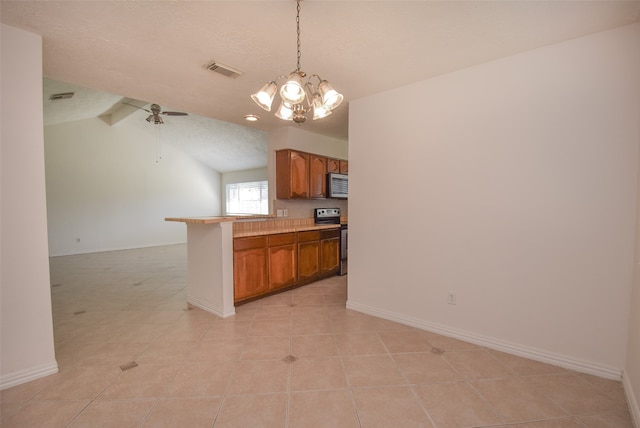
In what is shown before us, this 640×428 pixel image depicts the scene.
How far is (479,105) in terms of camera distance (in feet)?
8.11

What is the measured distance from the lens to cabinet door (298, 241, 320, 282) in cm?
419

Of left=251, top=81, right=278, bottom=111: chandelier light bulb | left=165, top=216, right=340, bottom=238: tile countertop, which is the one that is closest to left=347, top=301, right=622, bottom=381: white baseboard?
left=165, top=216, right=340, bottom=238: tile countertop

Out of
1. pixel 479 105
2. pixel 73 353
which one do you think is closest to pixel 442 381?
pixel 479 105

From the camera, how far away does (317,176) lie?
5016 millimetres

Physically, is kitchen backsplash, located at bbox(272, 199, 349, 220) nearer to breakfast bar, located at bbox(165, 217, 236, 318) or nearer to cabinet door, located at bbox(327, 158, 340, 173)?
cabinet door, located at bbox(327, 158, 340, 173)

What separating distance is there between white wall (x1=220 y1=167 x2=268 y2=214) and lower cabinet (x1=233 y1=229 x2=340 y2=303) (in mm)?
5438

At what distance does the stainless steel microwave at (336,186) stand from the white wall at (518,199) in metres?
2.03

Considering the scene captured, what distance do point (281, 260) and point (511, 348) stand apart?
267 centimetres

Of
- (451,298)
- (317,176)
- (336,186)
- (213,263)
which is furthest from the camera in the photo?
(336,186)

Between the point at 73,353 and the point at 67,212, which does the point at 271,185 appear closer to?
the point at 73,353

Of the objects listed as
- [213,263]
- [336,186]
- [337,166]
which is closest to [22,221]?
[213,263]

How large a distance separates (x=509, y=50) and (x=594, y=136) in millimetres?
892

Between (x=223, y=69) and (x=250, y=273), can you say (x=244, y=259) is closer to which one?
(x=250, y=273)

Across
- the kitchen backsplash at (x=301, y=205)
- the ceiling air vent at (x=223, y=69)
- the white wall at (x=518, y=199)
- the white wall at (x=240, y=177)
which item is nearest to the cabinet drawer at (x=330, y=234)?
the kitchen backsplash at (x=301, y=205)
